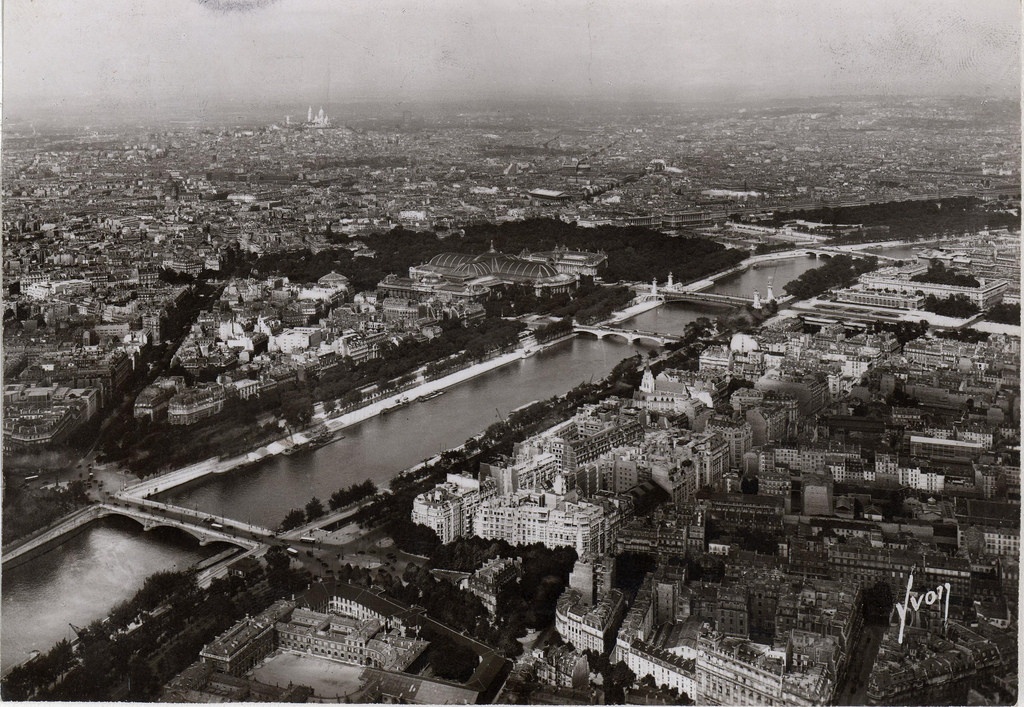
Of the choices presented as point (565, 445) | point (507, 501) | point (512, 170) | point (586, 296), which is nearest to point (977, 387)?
point (565, 445)

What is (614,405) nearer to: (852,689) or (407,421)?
(407,421)

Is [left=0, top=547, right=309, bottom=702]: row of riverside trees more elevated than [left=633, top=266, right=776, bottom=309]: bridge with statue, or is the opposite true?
[left=0, top=547, right=309, bottom=702]: row of riverside trees

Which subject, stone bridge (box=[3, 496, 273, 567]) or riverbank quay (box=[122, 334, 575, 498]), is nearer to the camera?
stone bridge (box=[3, 496, 273, 567])

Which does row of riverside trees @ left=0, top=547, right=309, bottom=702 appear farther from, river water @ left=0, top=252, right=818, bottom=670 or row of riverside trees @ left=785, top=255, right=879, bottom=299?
row of riverside trees @ left=785, top=255, right=879, bottom=299

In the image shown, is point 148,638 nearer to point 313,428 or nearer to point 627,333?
point 313,428

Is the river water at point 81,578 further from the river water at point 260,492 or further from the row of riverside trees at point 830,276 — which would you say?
the row of riverside trees at point 830,276

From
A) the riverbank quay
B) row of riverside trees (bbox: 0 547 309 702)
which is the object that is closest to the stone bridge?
the riverbank quay

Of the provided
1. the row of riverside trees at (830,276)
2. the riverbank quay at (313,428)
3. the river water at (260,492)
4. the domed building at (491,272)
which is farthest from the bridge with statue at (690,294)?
the riverbank quay at (313,428)
